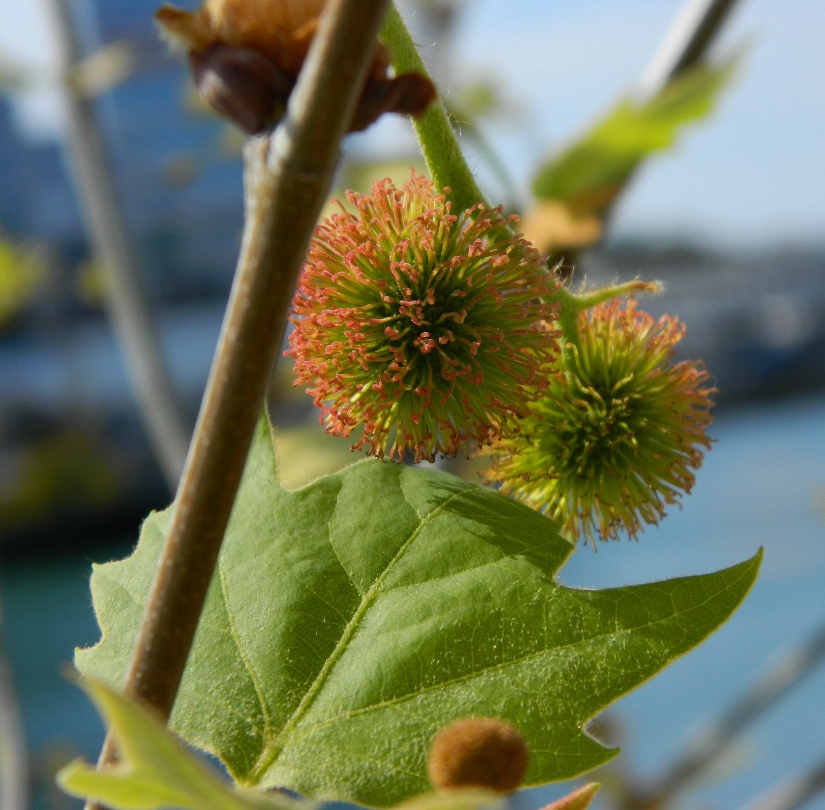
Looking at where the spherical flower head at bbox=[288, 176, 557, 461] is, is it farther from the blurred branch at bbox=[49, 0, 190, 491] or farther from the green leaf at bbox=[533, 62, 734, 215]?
the blurred branch at bbox=[49, 0, 190, 491]

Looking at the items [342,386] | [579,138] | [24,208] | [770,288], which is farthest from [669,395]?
[770,288]

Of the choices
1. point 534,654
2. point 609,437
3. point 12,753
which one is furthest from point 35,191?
point 534,654

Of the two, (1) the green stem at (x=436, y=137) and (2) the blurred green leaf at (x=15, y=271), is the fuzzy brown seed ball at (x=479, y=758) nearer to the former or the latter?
(1) the green stem at (x=436, y=137)

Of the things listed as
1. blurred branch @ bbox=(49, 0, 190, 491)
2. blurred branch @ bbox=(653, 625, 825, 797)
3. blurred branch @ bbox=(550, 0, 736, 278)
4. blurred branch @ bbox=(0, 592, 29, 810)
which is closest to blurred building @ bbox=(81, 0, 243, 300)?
blurred branch @ bbox=(49, 0, 190, 491)

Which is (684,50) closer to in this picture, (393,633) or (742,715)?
(393,633)

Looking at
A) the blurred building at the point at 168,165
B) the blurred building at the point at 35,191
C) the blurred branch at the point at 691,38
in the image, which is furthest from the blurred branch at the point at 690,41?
the blurred building at the point at 35,191

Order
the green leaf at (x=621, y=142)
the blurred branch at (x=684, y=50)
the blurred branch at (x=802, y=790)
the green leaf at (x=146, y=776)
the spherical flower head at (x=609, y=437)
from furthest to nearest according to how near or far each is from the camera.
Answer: the blurred branch at (x=802, y=790) < the blurred branch at (x=684, y=50) < the green leaf at (x=621, y=142) < the spherical flower head at (x=609, y=437) < the green leaf at (x=146, y=776)

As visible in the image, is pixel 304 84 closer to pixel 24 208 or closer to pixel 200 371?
pixel 24 208
